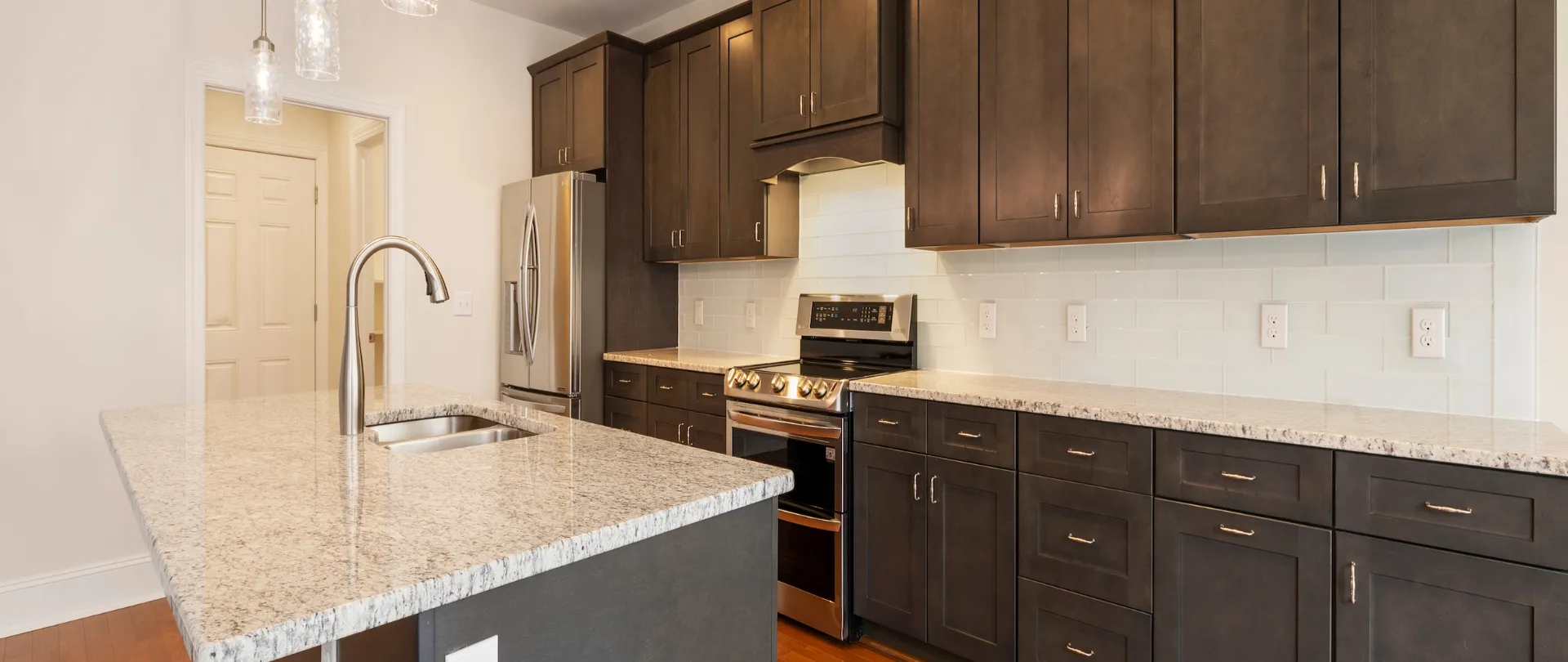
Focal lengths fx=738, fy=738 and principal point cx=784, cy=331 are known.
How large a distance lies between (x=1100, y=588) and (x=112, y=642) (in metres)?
3.41

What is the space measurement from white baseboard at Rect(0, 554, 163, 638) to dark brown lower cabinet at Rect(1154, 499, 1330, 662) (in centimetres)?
380

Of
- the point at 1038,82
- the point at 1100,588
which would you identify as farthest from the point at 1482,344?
the point at 1038,82

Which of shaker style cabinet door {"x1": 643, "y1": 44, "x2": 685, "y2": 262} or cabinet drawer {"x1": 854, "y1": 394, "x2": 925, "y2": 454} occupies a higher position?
shaker style cabinet door {"x1": 643, "y1": 44, "x2": 685, "y2": 262}

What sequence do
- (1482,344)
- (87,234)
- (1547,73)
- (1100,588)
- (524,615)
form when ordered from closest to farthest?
1. (524,615)
2. (1547,73)
3. (1482,344)
4. (1100,588)
5. (87,234)

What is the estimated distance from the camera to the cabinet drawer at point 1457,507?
143 cm

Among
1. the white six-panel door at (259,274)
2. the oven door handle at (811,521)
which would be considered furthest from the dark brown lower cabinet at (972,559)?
the white six-panel door at (259,274)

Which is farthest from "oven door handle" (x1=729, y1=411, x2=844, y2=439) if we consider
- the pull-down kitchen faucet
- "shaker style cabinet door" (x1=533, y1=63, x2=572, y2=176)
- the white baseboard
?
the white baseboard

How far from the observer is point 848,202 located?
10.8 feet

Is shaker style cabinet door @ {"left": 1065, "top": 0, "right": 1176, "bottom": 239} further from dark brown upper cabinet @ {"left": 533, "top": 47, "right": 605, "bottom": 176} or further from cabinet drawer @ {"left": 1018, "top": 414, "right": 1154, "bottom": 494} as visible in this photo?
dark brown upper cabinet @ {"left": 533, "top": 47, "right": 605, "bottom": 176}

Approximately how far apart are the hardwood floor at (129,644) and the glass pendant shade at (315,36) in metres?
2.18

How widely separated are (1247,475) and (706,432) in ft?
6.48

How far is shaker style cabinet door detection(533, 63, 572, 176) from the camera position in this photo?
3.94 m

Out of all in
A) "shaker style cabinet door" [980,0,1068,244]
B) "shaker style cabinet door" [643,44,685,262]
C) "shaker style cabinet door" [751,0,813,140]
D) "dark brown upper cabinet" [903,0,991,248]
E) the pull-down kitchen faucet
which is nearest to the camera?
the pull-down kitchen faucet

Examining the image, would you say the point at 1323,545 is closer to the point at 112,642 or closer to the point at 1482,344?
the point at 1482,344
